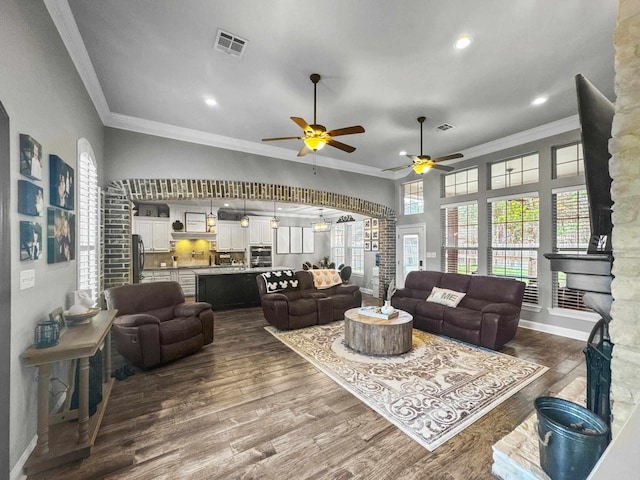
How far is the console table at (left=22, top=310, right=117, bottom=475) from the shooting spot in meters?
1.81

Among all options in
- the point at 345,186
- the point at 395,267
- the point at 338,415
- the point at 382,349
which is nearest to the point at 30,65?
the point at 338,415

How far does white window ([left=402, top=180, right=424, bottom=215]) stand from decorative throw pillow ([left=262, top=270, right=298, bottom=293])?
3.44m

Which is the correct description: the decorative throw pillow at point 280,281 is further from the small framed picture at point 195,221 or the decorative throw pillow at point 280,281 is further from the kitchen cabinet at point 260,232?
the kitchen cabinet at point 260,232

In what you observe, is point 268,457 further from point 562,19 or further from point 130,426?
point 562,19

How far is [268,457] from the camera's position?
1928 millimetres

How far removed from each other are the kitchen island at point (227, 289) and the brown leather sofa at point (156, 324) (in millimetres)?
1895

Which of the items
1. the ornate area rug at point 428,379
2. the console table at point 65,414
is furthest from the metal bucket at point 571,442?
the console table at point 65,414

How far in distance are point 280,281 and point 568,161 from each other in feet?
17.2

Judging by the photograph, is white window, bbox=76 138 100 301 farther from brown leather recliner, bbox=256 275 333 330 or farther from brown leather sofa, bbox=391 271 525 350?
brown leather sofa, bbox=391 271 525 350

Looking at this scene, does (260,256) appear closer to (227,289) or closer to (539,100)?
(227,289)

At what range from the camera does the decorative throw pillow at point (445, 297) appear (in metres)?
4.57

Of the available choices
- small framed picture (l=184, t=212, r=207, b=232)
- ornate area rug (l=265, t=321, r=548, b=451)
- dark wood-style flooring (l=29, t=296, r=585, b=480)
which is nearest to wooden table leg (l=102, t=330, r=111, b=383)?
dark wood-style flooring (l=29, t=296, r=585, b=480)

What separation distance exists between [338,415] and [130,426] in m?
1.67

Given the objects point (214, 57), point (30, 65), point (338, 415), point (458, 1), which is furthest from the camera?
point (214, 57)
